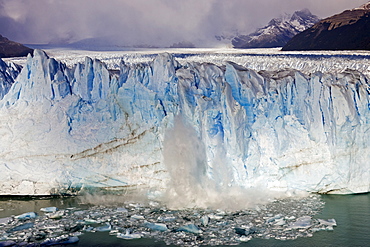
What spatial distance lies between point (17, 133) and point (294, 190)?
5.83 meters

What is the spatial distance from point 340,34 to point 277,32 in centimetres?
462

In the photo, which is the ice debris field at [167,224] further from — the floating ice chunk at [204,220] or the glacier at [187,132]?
the glacier at [187,132]

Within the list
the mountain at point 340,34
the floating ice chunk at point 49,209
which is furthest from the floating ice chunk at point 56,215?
the mountain at point 340,34

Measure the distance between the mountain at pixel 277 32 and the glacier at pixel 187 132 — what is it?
7.38 metres

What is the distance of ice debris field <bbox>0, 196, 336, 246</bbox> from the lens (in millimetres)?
7395

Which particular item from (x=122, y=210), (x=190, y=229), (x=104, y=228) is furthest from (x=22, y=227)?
(x=190, y=229)

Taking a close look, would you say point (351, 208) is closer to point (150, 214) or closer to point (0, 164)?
point (150, 214)

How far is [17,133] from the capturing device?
33.4 feet

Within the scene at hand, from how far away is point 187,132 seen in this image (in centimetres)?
990

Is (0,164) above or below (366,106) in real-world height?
below

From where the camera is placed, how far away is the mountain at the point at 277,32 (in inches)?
695

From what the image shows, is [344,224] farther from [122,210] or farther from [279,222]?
[122,210]

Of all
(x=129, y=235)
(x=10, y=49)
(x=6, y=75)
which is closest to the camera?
(x=129, y=235)

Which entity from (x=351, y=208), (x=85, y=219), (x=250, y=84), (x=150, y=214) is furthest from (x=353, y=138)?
(x=85, y=219)
